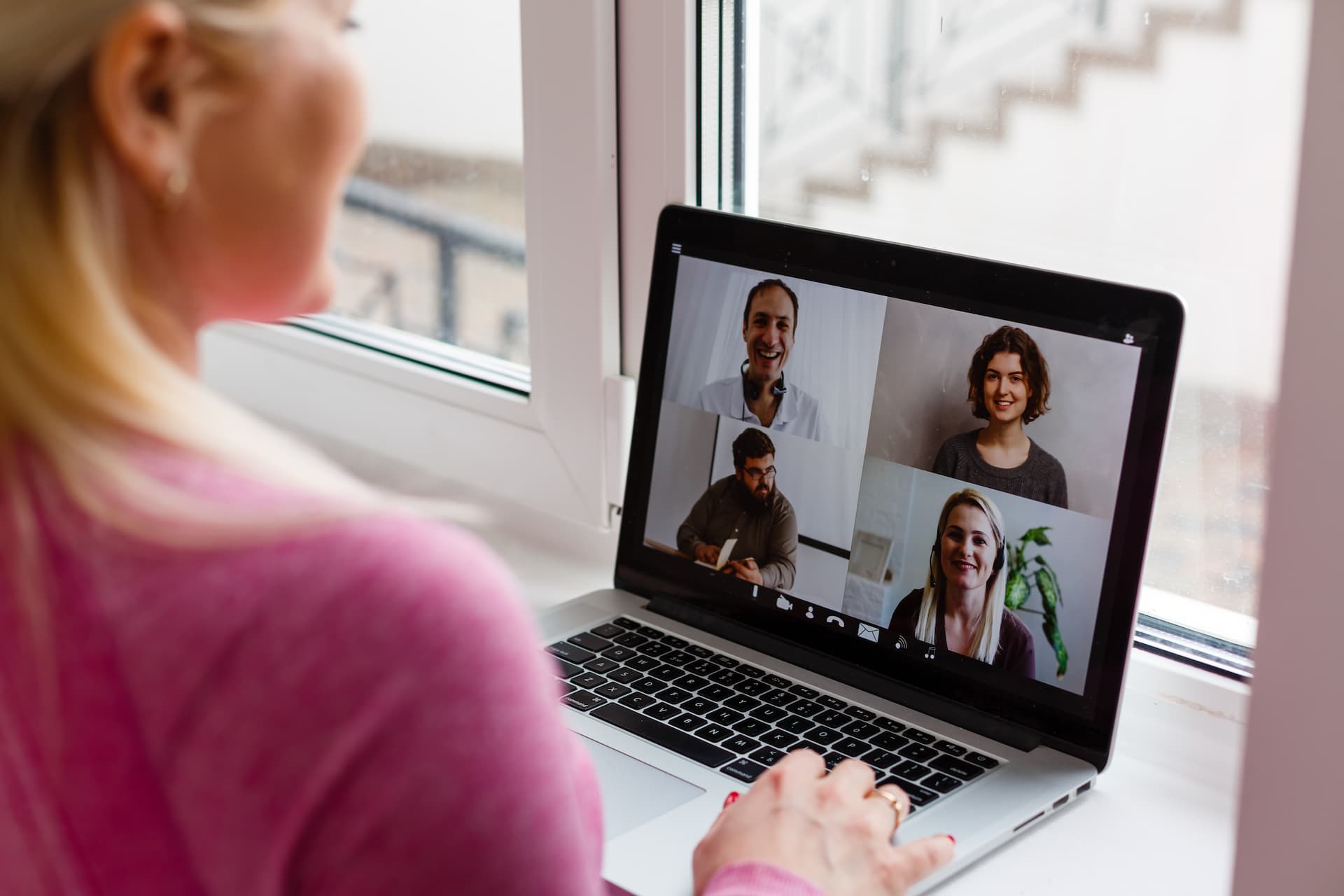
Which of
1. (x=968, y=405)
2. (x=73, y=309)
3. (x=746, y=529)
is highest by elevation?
(x=73, y=309)

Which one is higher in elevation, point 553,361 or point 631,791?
point 553,361

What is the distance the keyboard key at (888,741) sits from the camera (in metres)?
0.73

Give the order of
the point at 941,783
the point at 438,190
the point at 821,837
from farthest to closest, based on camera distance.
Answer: the point at 438,190 < the point at 941,783 < the point at 821,837

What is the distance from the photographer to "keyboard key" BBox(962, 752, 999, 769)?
72 cm

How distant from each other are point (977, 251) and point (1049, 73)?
0.38 ft

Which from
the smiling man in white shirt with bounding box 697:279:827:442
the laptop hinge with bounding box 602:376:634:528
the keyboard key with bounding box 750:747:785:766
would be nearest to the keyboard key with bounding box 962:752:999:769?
the keyboard key with bounding box 750:747:785:766

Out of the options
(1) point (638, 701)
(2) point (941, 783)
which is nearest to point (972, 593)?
(2) point (941, 783)

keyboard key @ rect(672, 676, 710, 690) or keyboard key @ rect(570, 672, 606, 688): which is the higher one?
keyboard key @ rect(672, 676, 710, 690)

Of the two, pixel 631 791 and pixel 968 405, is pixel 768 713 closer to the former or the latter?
pixel 631 791

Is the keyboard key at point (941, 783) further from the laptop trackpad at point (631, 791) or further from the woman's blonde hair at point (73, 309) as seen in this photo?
the woman's blonde hair at point (73, 309)

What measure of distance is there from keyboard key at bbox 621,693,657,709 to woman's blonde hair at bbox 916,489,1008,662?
17cm

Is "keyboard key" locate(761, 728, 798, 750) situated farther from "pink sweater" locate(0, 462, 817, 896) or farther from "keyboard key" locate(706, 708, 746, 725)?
"pink sweater" locate(0, 462, 817, 896)

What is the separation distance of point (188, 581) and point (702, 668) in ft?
1.66

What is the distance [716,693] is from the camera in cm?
80
